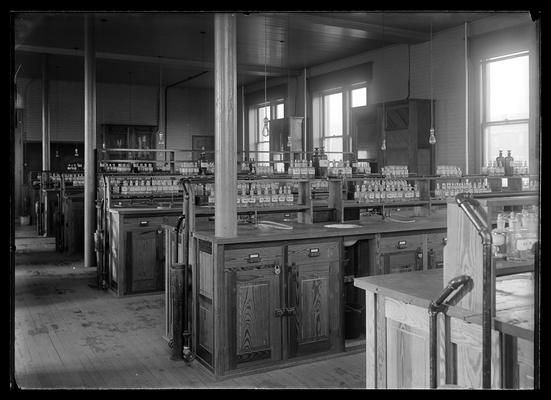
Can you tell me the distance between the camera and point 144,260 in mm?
7383

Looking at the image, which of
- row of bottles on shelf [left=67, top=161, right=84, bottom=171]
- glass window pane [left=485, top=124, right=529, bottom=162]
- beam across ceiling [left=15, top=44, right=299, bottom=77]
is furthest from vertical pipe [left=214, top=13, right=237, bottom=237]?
row of bottles on shelf [left=67, top=161, right=84, bottom=171]

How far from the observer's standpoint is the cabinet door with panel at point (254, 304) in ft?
14.9

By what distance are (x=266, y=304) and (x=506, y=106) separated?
6850mm

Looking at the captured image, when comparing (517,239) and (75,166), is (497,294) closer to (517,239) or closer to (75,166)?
(517,239)

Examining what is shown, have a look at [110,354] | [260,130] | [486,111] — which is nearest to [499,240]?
[110,354]

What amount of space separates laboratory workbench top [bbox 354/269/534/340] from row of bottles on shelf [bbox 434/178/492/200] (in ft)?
14.6

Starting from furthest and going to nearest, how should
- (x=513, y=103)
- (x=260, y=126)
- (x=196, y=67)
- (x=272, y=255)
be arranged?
(x=260, y=126) → (x=196, y=67) → (x=513, y=103) → (x=272, y=255)

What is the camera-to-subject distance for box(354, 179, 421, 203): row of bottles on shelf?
Result: 682 cm

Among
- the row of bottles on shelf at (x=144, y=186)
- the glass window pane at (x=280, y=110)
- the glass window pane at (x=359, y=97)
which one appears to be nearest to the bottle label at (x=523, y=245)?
the row of bottles on shelf at (x=144, y=186)

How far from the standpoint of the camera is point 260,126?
17.8 meters

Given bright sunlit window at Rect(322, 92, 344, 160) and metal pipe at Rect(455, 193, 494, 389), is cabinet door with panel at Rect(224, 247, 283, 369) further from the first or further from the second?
bright sunlit window at Rect(322, 92, 344, 160)

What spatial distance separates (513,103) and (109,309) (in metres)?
7.01
